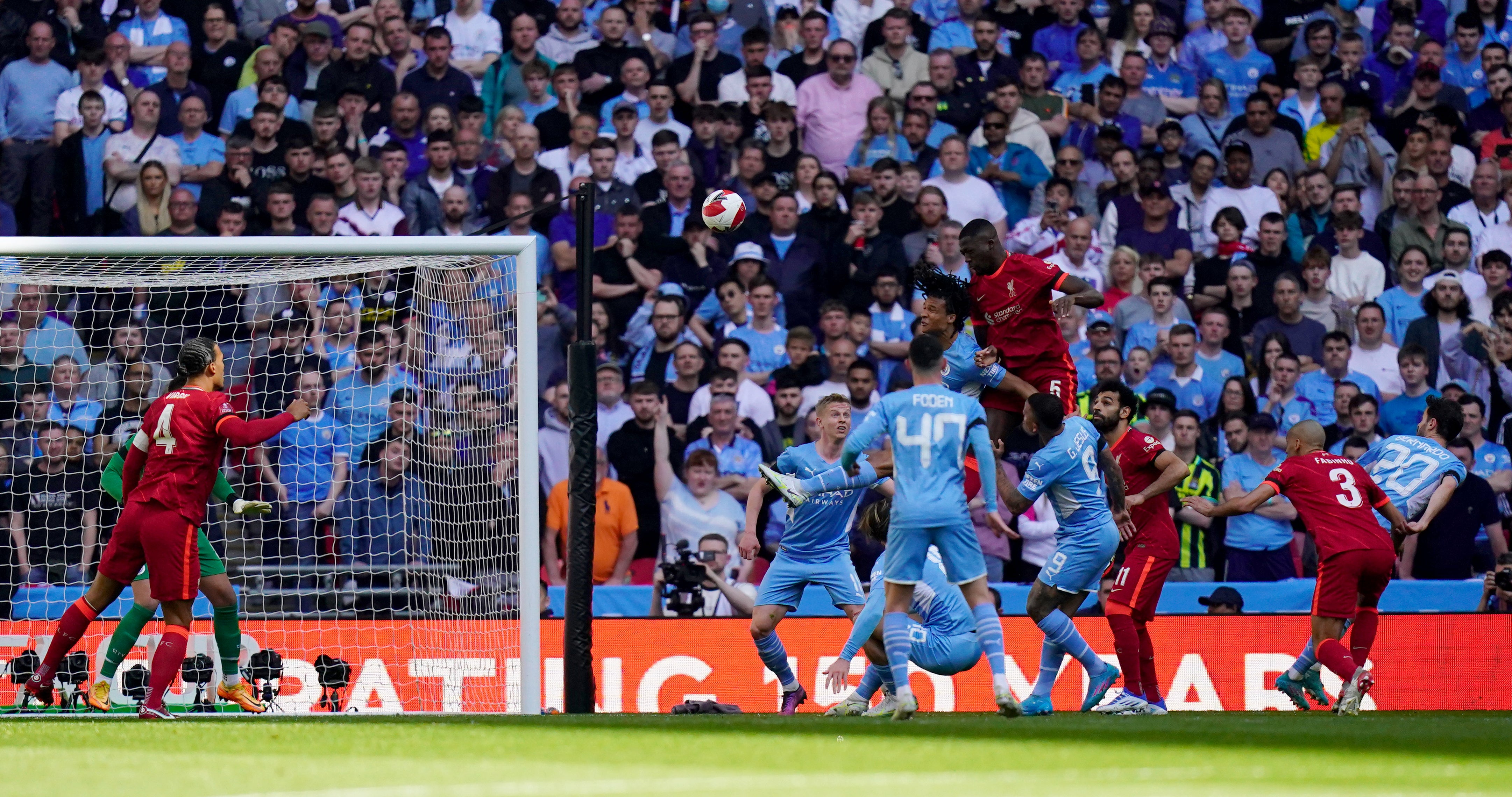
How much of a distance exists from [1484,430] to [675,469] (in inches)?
263

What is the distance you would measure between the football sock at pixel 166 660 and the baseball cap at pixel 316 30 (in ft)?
27.5

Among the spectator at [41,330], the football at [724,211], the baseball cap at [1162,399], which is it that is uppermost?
the football at [724,211]

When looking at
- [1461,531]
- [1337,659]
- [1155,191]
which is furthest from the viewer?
[1155,191]

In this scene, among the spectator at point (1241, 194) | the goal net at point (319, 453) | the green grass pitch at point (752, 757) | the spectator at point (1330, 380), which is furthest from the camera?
the spectator at point (1241, 194)

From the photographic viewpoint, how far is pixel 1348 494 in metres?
11.0

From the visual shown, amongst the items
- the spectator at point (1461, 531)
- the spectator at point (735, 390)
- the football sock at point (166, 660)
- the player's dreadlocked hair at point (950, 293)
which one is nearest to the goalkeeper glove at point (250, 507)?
the football sock at point (166, 660)

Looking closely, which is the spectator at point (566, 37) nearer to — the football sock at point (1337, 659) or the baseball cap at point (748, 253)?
the baseball cap at point (748, 253)

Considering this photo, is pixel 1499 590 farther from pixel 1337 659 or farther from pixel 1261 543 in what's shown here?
pixel 1337 659

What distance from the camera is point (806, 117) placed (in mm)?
16656

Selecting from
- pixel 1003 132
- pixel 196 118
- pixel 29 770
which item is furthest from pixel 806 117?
pixel 29 770

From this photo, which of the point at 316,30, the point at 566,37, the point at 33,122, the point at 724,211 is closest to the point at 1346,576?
the point at 724,211

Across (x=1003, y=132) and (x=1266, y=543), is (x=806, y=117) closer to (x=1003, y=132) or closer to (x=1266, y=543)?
(x=1003, y=132)

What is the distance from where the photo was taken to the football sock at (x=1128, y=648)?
10.7m

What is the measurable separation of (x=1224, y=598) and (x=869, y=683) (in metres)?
3.83
